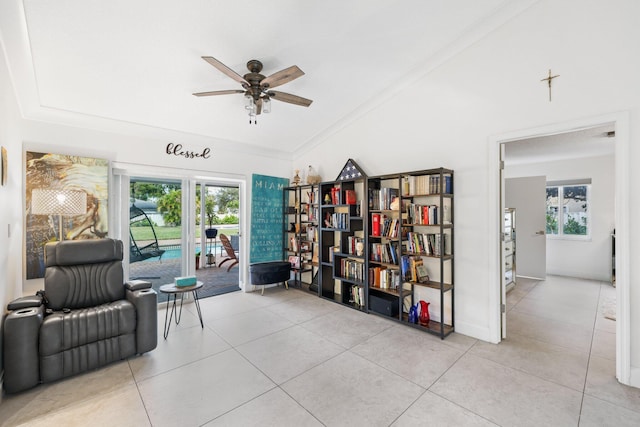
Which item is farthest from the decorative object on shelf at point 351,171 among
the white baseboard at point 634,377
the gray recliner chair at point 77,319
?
the white baseboard at point 634,377

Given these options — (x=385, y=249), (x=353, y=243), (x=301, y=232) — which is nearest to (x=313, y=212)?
(x=301, y=232)

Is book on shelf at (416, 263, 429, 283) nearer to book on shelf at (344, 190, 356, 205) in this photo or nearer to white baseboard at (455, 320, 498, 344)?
white baseboard at (455, 320, 498, 344)

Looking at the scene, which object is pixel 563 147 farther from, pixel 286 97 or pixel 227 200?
pixel 227 200

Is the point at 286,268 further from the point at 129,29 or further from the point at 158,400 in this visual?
the point at 129,29

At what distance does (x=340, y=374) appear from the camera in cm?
241

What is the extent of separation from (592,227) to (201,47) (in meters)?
7.50

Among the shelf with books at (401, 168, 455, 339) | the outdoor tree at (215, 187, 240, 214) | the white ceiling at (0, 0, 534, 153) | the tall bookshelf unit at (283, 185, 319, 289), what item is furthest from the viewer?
the outdoor tree at (215, 187, 240, 214)

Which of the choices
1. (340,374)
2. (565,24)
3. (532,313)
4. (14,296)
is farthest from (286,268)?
(565,24)

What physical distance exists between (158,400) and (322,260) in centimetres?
281

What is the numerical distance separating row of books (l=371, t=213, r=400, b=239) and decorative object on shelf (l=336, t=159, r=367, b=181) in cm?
65

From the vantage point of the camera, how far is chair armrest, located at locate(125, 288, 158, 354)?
2.68 meters

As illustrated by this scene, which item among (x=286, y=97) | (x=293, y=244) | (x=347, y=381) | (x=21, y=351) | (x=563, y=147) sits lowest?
(x=347, y=381)

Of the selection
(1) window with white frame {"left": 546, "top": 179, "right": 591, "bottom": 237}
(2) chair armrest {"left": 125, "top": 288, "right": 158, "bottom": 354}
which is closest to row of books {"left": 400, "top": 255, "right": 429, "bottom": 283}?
(2) chair armrest {"left": 125, "top": 288, "right": 158, "bottom": 354}

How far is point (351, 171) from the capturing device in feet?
13.9
